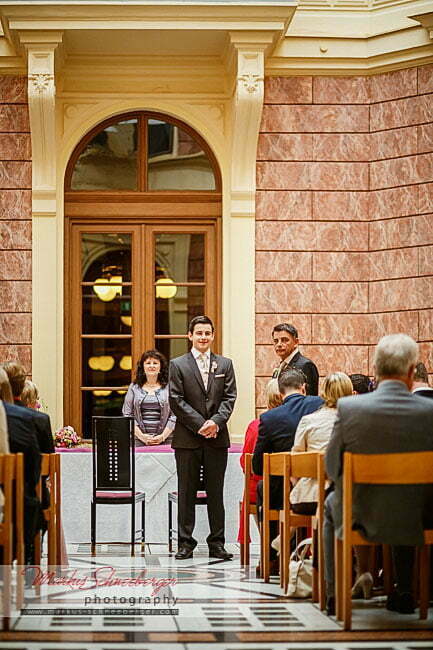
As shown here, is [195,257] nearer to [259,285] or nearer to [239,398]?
[259,285]

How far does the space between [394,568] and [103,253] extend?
18.4 ft

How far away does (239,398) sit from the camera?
10.2 metres

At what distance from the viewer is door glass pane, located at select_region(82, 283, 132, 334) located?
34.8ft

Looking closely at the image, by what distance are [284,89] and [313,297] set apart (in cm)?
184

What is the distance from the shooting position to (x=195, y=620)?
5227 mm

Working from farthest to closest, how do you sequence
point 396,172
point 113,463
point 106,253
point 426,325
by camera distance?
point 106,253 < point 396,172 < point 426,325 < point 113,463

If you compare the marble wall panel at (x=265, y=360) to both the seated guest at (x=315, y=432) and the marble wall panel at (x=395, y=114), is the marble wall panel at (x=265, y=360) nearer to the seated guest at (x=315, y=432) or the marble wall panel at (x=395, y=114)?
the marble wall panel at (x=395, y=114)

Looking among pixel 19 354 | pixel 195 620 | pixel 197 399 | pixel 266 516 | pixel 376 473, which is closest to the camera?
pixel 376 473

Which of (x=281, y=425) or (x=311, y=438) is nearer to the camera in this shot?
(x=311, y=438)

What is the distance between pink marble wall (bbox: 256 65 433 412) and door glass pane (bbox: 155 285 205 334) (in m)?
0.63

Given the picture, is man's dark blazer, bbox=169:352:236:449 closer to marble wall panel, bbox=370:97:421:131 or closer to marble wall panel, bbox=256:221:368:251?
marble wall panel, bbox=256:221:368:251

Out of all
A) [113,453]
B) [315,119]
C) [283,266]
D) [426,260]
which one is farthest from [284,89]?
[113,453]

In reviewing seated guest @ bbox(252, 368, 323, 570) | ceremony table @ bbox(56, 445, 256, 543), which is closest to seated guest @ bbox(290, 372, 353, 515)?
seated guest @ bbox(252, 368, 323, 570)

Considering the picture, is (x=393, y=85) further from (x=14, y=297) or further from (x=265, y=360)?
(x=14, y=297)
